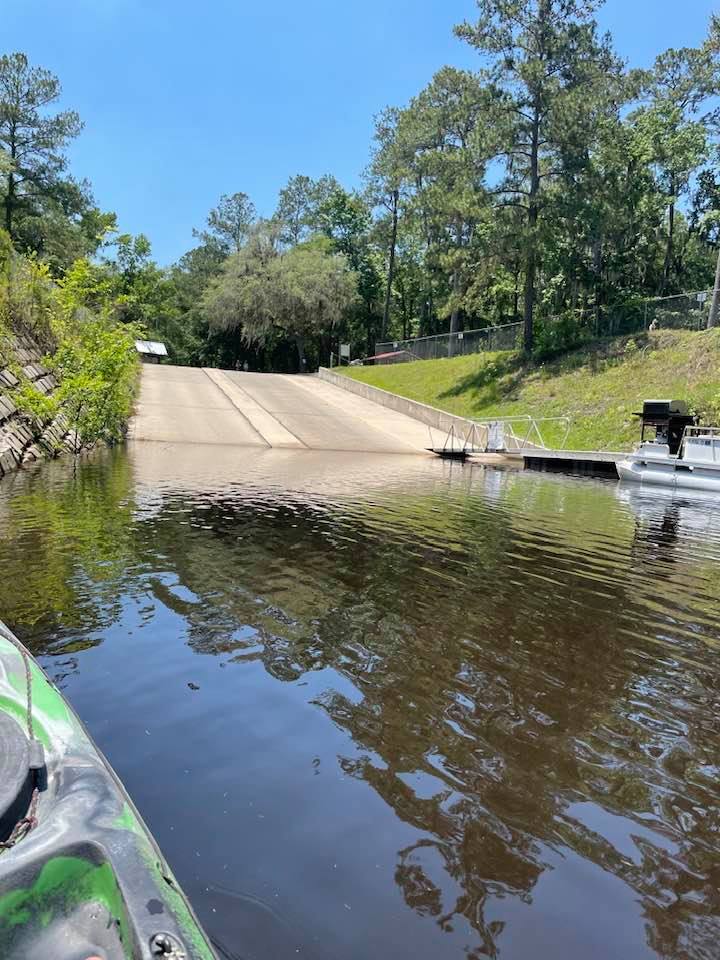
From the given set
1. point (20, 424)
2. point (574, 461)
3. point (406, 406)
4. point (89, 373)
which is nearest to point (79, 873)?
point (20, 424)

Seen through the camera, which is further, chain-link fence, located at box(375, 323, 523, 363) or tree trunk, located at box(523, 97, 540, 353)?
chain-link fence, located at box(375, 323, 523, 363)

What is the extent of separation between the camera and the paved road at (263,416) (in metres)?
27.8

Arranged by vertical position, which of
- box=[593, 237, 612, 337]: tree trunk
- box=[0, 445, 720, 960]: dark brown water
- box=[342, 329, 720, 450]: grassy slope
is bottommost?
box=[0, 445, 720, 960]: dark brown water

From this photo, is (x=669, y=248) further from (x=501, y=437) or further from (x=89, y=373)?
(x=89, y=373)

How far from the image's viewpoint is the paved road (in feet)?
91.1

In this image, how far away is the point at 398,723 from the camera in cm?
489

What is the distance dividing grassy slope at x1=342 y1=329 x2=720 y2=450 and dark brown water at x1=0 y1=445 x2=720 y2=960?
19539 mm

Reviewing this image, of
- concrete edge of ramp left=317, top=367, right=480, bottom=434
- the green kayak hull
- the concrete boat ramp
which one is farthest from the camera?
concrete edge of ramp left=317, top=367, right=480, bottom=434

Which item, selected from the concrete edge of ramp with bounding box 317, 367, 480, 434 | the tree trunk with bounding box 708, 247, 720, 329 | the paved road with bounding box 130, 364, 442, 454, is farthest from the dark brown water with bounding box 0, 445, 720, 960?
the tree trunk with bounding box 708, 247, 720, 329

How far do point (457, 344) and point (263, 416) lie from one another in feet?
59.9

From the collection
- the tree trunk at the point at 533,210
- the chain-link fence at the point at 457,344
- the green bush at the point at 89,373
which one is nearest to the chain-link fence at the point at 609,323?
the chain-link fence at the point at 457,344

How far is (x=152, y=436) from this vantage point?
25.8 meters

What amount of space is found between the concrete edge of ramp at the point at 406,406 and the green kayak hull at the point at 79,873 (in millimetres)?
30917

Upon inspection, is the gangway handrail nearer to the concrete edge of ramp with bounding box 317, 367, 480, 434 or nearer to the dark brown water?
the concrete edge of ramp with bounding box 317, 367, 480, 434
